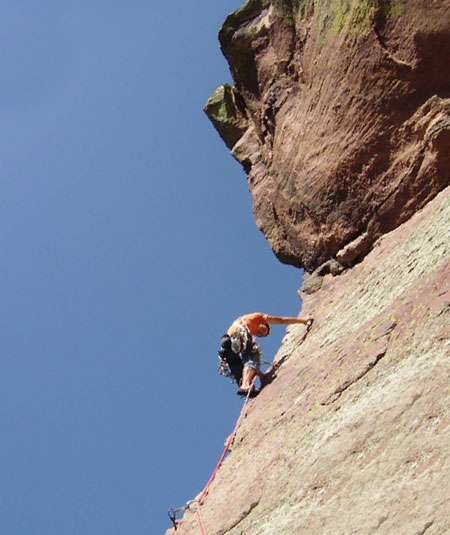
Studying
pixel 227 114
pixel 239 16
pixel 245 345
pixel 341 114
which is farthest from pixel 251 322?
pixel 239 16

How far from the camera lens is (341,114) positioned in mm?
13242

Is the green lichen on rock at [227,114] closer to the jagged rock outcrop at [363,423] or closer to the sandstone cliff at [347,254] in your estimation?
the sandstone cliff at [347,254]

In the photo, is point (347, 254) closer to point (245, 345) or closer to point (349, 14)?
point (245, 345)

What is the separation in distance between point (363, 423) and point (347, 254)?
6.56m

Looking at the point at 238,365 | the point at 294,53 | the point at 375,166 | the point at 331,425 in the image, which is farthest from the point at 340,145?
the point at 331,425

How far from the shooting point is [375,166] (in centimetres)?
1292

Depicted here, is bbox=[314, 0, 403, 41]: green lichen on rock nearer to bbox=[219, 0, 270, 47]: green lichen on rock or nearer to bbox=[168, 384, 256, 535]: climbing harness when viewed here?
bbox=[219, 0, 270, 47]: green lichen on rock

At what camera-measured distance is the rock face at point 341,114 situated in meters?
12.2

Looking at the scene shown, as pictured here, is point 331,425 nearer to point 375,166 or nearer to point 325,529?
point 325,529

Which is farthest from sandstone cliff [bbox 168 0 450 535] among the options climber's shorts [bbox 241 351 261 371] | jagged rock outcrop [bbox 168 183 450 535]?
climber's shorts [bbox 241 351 261 371]

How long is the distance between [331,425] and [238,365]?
16.2 ft

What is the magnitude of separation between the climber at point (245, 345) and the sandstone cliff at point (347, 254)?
0.42 meters

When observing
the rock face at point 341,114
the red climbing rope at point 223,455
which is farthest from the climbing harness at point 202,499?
the rock face at point 341,114

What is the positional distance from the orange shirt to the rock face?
1.92 metres
